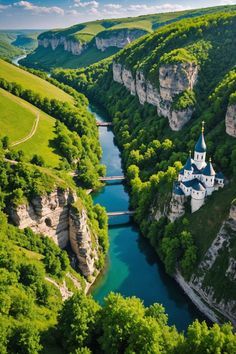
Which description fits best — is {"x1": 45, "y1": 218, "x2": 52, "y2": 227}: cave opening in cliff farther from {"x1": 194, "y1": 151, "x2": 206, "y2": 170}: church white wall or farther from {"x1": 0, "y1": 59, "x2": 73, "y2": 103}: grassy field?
{"x1": 0, "y1": 59, "x2": 73, "y2": 103}: grassy field

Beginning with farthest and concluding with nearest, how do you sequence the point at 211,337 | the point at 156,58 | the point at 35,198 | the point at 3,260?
1. the point at 156,58
2. the point at 35,198
3. the point at 3,260
4. the point at 211,337

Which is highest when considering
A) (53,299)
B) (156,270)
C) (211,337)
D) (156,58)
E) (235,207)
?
(156,58)

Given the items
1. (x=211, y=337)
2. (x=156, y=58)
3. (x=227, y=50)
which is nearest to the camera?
(x=211, y=337)

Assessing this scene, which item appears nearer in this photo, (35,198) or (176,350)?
(176,350)

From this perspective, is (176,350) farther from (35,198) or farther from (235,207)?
(35,198)

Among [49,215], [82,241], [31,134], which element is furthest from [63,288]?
[31,134]

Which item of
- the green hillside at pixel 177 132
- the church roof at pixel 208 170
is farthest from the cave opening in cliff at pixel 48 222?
the church roof at pixel 208 170

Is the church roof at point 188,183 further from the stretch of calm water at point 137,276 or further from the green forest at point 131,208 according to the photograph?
the stretch of calm water at point 137,276

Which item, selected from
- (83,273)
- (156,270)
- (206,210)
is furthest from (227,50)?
(83,273)
